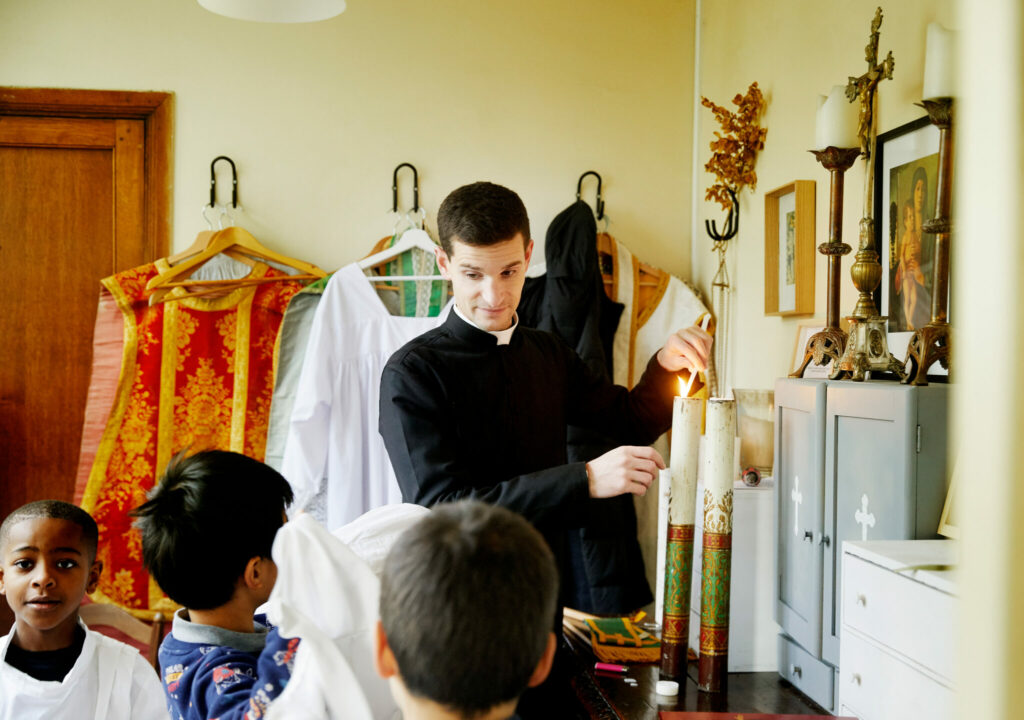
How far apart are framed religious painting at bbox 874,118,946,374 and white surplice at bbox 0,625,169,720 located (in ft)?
5.54

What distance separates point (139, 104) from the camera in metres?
3.27

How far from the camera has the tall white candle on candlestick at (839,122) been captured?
6.07ft

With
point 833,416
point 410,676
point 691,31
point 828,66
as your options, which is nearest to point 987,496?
point 410,676

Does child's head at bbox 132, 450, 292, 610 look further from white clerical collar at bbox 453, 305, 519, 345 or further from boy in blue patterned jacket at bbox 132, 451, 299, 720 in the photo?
white clerical collar at bbox 453, 305, 519, 345

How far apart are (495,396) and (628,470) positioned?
18.3 inches

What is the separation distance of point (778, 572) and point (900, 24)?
1.11 metres

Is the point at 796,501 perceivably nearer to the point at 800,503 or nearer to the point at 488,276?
the point at 800,503

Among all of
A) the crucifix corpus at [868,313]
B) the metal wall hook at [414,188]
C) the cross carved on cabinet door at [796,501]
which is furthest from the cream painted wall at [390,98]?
the cross carved on cabinet door at [796,501]

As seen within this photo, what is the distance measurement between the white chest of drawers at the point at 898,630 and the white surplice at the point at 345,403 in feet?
6.06

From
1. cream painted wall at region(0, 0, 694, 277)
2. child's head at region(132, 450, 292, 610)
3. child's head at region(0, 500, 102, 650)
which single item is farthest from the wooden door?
child's head at region(132, 450, 292, 610)

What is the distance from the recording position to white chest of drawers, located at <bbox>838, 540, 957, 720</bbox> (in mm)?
1167

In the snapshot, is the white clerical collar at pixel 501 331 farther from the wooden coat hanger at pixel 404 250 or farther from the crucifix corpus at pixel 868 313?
the wooden coat hanger at pixel 404 250

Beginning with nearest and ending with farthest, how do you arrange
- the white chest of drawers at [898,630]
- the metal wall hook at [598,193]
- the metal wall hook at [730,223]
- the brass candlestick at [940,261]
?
the white chest of drawers at [898,630], the brass candlestick at [940,261], the metal wall hook at [730,223], the metal wall hook at [598,193]

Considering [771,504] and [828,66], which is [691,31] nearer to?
[828,66]
